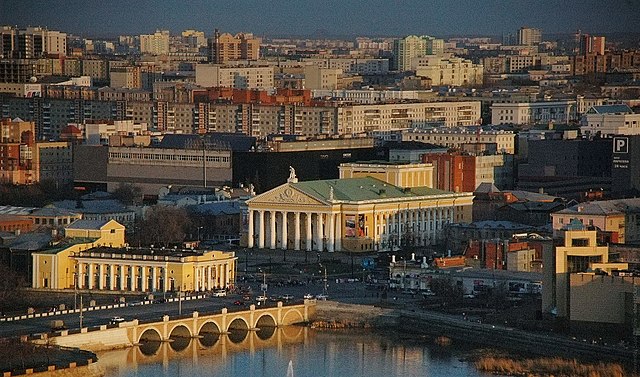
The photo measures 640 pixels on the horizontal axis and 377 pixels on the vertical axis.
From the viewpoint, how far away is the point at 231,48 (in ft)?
298

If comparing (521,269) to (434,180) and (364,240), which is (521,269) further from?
(434,180)

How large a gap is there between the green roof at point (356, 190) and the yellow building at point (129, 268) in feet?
17.0

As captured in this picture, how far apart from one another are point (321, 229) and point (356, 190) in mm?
1144

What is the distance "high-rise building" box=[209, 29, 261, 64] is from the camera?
291 feet

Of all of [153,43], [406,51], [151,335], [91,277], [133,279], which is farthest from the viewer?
[153,43]

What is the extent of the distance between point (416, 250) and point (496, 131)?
46.4 ft

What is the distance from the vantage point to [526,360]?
26.6 m

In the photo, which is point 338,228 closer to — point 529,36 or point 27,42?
point 27,42

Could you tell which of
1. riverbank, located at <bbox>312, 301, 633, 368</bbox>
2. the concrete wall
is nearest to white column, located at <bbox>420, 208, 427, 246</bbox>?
riverbank, located at <bbox>312, 301, 633, 368</bbox>

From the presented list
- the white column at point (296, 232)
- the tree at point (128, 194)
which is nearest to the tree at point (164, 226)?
the white column at point (296, 232)

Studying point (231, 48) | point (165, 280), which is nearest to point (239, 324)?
point (165, 280)

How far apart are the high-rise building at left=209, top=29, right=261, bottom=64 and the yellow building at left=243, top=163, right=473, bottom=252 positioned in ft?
154

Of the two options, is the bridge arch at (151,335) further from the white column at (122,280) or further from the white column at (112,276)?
the white column at (112,276)

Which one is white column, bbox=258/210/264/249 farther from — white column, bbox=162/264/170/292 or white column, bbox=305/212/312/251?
white column, bbox=162/264/170/292
